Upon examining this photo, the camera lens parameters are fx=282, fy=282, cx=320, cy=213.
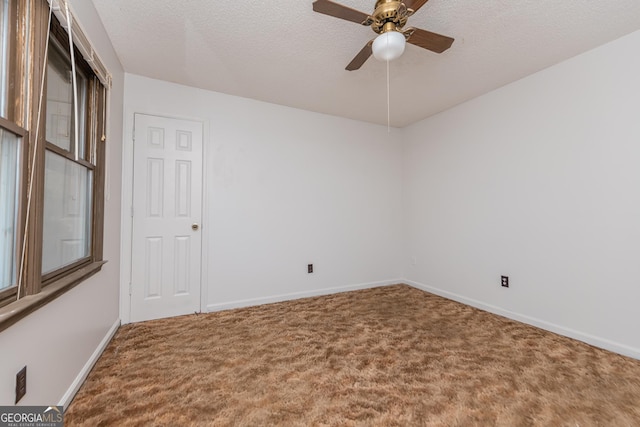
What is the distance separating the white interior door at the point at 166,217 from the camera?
2.78m

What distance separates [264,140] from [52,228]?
224cm

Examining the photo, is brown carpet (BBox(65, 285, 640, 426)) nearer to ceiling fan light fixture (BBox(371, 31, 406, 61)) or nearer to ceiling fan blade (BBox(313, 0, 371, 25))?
ceiling fan light fixture (BBox(371, 31, 406, 61))

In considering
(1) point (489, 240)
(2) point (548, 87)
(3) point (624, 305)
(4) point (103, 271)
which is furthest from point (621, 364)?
(4) point (103, 271)

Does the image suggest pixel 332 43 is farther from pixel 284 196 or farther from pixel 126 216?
pixel 126 216

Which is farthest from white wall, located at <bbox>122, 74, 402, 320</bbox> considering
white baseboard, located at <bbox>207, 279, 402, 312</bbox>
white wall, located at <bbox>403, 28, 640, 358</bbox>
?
white wall, located at <bbox>403, 28, 640, 358</bbox>

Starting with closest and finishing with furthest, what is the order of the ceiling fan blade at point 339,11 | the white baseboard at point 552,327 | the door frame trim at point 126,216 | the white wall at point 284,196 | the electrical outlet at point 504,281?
the ceiling fan blade at point 339,11 → the white baseboard at point 552,327 → the door frame trim at point 126,216 → the electrical outlet at point 504,281 → the white wall at point 284,196

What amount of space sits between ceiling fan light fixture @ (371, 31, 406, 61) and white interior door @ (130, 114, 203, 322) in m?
2.14

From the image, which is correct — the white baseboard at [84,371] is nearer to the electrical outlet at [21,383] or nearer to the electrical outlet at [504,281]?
the electrical outlet at [21,383]

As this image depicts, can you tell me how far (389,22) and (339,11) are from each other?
0.31m

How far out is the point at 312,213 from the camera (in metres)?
3.67

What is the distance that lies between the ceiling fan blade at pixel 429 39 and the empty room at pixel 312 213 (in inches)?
1.0

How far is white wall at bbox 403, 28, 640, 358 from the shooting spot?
218cm

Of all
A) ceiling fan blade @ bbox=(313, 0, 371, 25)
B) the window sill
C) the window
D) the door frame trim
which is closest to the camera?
the window sill

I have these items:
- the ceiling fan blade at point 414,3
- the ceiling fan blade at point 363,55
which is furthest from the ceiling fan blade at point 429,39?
the ceiling fan blade at point 363,55
